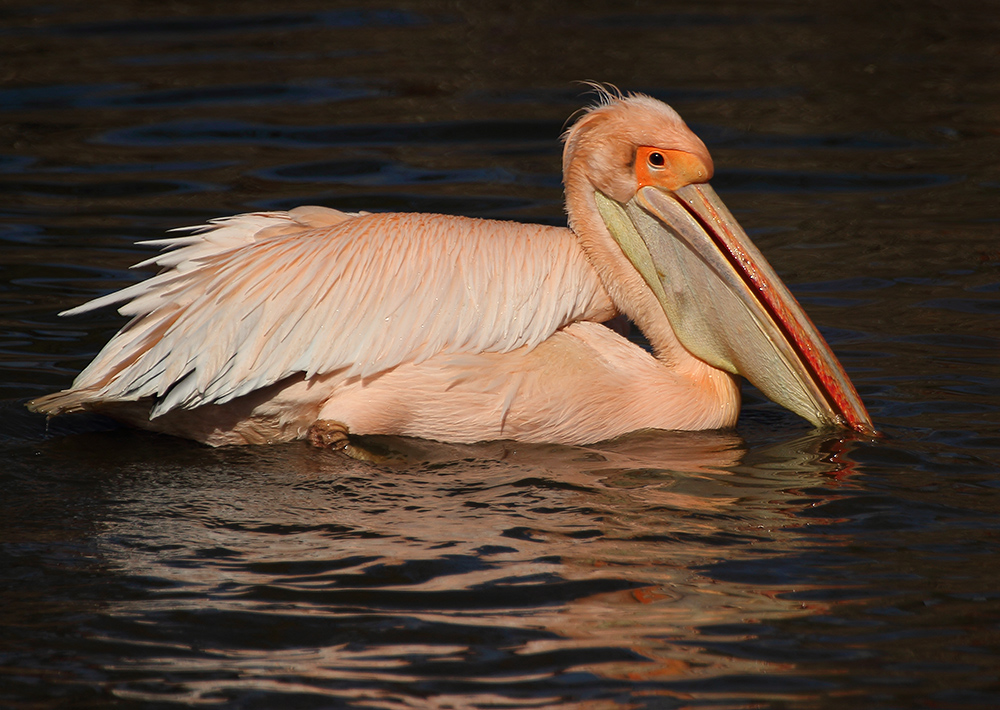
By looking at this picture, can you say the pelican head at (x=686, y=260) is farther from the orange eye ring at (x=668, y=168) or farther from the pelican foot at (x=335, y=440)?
the pelican foot at (x=335, y=440)

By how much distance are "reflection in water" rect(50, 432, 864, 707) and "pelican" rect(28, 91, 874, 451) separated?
132 millimetres

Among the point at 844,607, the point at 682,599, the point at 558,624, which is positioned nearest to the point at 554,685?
the point at 558,624

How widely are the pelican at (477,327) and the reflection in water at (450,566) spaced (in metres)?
0.13

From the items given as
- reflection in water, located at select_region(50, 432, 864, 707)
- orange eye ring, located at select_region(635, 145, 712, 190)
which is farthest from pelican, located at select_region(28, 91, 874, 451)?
reflection in water, located at select_region(50, 432, 864, 707)

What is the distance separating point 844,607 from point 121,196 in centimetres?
535

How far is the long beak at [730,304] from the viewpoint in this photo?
416 centimetres

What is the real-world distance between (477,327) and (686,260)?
29.8 inches

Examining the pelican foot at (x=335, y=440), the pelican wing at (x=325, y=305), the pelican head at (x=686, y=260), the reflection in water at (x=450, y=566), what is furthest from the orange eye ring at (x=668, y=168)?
the pelican foot at (x=335, y=440)

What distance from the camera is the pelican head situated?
417 centimetres

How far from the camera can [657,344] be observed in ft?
14.6

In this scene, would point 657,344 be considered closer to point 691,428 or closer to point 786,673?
point 691,428

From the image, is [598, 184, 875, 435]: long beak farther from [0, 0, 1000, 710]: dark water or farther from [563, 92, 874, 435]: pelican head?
[0, 0, 1000, 710]: dark water

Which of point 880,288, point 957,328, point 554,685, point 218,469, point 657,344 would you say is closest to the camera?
point 554,685

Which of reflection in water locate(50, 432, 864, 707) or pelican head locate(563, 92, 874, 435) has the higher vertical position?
pelican head locate(563, 92, 874, 435)
